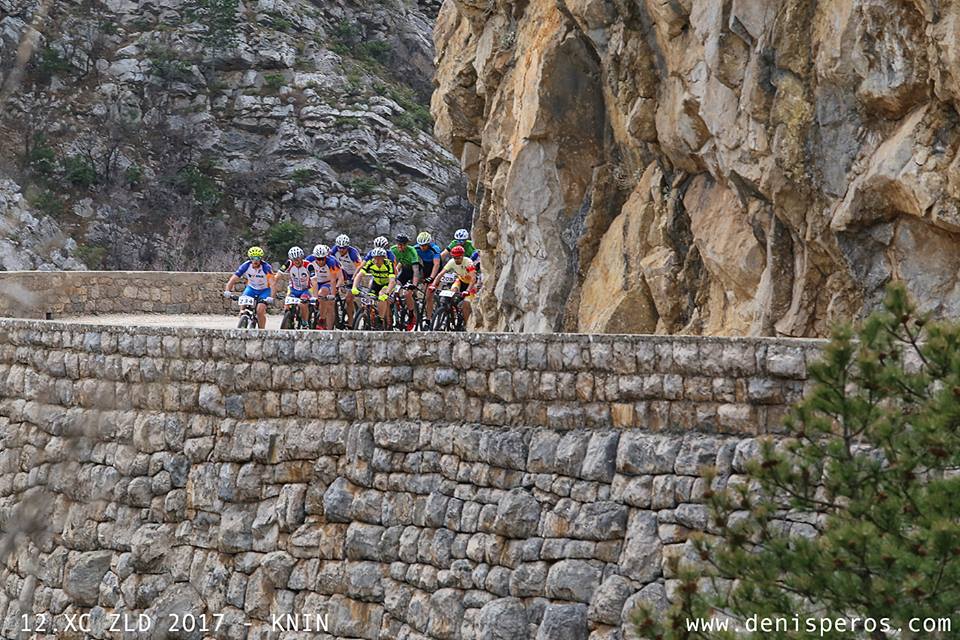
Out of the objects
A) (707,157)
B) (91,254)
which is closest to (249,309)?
(707,157)

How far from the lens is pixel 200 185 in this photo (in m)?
51.1

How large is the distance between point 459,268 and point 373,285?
1.35m

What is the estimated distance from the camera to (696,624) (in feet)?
25.9

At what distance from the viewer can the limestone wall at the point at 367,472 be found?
35.2 feet

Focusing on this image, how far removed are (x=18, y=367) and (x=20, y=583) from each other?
2.39m

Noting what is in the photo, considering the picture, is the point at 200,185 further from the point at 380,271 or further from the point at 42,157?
the point at 380,271

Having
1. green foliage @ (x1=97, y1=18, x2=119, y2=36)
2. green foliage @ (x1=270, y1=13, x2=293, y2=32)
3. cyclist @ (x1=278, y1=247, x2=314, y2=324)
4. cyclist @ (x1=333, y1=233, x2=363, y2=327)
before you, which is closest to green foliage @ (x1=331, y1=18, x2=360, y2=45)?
green foliage @ (x1=270, y1=13, x2=293, y2=32)

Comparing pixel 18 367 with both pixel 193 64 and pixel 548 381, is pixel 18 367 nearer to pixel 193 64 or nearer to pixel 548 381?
pixel 548 381

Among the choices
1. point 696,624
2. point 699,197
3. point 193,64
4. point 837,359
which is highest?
point 193,64

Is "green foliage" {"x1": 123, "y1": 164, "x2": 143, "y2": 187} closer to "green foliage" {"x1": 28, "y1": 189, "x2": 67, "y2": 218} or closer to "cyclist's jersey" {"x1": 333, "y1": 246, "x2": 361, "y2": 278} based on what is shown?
"green foliage" {"x1": 28, "y1": 189, "x2": 67, "y2": 218}

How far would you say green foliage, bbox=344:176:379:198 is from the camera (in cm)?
5009

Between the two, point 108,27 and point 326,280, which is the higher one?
point 108,27

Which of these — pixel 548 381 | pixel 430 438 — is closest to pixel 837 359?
pixel 548 381

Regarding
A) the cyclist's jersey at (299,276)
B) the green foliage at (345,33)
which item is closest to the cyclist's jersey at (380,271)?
the cyclist's jersey at (299,276)
